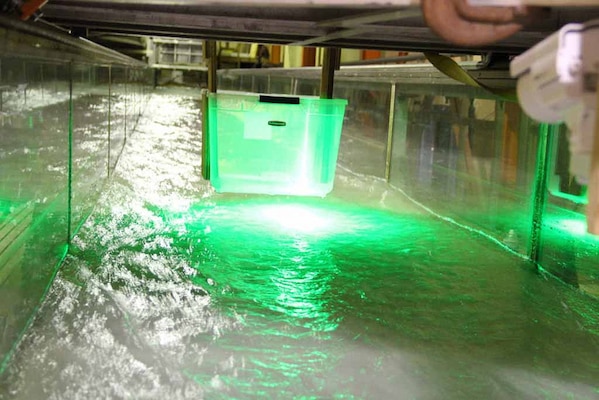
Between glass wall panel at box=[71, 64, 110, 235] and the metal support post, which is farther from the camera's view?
the metal support post

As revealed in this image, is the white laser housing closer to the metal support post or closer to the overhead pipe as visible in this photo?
the overhead pipe

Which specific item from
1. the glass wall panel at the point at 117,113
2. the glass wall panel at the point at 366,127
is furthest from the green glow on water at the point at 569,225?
the glass wall panel at the point at 117,113

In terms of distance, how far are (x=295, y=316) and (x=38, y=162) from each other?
0.90 m

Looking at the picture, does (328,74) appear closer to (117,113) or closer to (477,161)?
(477,161)

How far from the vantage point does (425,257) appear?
7.95ft

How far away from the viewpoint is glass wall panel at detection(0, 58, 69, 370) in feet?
4.87

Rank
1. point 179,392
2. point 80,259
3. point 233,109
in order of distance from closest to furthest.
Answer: point 179,392
point 80,259
point 233,109

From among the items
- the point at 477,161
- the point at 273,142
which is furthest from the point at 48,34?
the point at 477,161

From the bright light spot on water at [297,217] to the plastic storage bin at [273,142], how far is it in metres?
0.15

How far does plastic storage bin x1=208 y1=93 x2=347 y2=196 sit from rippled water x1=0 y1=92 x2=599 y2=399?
0.20 m

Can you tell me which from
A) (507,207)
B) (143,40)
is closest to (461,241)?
(507,207)

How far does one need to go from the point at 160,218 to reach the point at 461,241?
1.34m

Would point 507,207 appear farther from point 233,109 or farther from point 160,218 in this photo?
point 160,218

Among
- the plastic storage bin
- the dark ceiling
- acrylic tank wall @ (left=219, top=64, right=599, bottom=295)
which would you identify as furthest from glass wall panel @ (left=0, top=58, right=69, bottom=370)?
acrylic tank wall @ (left=219, top=64, right=599, bottom=295)
